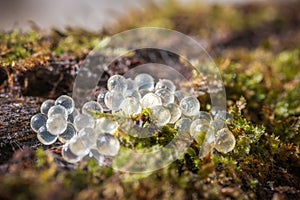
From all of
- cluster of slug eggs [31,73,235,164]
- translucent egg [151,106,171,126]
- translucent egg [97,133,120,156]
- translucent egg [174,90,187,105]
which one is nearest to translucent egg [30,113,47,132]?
cluster of slug eggs [31,73,235,164]

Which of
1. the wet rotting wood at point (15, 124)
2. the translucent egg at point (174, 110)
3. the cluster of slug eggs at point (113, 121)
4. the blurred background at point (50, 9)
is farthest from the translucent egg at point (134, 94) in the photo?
the blurred background at point (50, 9)

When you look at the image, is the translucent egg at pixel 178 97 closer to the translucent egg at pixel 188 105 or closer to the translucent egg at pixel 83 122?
the translucent egg at pixel 188 105

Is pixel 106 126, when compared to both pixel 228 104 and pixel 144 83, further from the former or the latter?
pixel 228 104

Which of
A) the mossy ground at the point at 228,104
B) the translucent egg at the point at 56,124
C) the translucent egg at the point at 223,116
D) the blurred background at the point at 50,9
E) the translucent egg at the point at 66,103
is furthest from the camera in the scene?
the blurred background at the point at 50,9

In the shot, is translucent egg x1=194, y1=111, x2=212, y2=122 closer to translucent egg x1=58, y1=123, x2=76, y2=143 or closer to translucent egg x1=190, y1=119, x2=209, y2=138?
translucent egg x1=190, y1=119, x2=209, y2=138

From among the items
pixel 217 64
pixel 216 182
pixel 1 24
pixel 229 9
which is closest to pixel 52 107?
pixel 216 182

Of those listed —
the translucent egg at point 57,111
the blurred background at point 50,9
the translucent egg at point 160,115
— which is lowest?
the translucent egg at point 57,111

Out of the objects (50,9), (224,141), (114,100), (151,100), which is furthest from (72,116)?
(50,9)
